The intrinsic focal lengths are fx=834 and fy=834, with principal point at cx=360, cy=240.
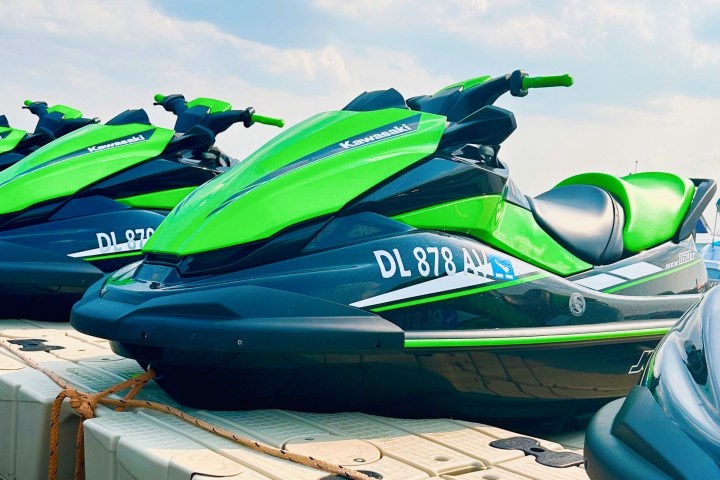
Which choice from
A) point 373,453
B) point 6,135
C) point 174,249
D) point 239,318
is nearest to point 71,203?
Result: point 174,249

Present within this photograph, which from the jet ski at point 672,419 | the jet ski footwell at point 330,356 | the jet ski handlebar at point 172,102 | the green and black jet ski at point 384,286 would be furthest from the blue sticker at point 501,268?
the jet ski handlebar at point 172,102

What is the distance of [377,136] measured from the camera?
2.90 metres

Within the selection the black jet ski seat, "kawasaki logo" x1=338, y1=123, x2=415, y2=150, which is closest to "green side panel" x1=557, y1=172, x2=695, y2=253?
the black jet ski seat

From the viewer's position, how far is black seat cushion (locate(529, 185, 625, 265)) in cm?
312

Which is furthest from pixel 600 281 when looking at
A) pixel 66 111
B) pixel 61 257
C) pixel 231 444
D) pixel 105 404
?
pixel 66 111

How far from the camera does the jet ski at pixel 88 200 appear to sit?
4355 millimetres

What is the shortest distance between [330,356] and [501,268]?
0.71 metres

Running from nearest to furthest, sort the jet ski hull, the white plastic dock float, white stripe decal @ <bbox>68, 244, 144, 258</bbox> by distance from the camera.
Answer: the white plastic dock float, the jet ski hull, white stripe decal @ <bbox>68, 244, 144, 258</bbox>

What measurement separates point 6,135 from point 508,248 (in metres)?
6.93

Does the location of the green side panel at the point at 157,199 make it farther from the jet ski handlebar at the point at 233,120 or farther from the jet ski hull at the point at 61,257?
the jet ski handlebar at the point at 233,120

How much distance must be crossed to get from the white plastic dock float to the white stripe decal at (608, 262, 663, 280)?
3.21 feet

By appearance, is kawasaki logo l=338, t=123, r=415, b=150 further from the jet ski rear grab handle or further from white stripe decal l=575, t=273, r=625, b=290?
the jet ski rear grab handle

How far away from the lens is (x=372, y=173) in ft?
9.06

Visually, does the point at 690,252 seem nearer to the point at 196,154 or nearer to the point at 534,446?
the point at 534,446
